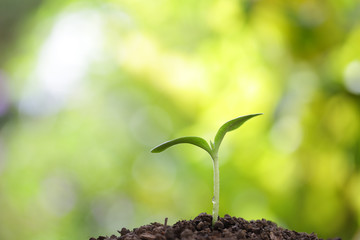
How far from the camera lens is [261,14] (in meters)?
2.03

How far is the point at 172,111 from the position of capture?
2.36 m

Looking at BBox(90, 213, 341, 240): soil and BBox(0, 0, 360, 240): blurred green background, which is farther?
BBox(0, 0, 360, 240): blurred green background

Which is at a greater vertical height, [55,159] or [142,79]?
[142,79]

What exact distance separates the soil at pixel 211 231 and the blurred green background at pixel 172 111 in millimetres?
1221

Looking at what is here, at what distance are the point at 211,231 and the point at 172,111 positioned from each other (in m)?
1.76

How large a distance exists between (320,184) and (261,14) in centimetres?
72

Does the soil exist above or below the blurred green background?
below

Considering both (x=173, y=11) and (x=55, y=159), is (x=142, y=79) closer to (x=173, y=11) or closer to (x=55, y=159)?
(x=173, y=11)

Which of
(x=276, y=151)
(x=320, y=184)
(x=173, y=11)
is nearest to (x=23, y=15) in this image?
(x=173, y=11)

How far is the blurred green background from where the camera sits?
1888 mm

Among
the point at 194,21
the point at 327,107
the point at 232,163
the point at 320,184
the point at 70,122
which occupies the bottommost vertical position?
the point at 320,184

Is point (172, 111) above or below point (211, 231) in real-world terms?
above

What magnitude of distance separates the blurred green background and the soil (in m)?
1.22

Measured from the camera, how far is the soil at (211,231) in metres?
0.57
